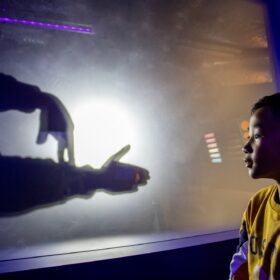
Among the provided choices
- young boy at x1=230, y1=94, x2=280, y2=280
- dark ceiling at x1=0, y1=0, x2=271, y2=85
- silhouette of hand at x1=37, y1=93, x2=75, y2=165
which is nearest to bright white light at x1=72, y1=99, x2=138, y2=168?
silhouette of hand at x1=37, y1=93, x2=75, y2=165

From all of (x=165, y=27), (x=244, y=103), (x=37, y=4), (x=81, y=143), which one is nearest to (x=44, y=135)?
(x=81, y=143)

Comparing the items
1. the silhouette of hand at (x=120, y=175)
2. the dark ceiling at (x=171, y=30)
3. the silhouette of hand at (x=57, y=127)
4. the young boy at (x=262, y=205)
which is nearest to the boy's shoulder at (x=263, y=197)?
the young boy at (x=262, y=205)

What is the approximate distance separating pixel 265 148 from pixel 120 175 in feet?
3.08

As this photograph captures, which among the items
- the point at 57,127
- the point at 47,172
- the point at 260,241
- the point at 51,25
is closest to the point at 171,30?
the point at 51,25

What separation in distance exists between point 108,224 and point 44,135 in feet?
1.98

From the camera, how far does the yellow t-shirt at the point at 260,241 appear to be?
52 centimetres

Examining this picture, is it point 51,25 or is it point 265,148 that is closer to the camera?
point 265,148

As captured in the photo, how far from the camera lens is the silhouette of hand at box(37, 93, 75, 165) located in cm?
134

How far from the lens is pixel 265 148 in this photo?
1.97 ft

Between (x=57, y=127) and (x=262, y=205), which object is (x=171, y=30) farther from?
(x=262, y=205)

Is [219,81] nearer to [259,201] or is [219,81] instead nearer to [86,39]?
[86,39]

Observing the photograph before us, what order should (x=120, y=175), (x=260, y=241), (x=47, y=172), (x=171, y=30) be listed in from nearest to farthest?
(x=260, y=241) → (x=47, y=172) → (x=120, y=175) → (x=171, y=30)

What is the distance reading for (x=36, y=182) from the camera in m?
1.27

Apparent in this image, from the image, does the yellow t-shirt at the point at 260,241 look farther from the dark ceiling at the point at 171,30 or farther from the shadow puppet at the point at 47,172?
the dark ceiling at the point at 171,30
